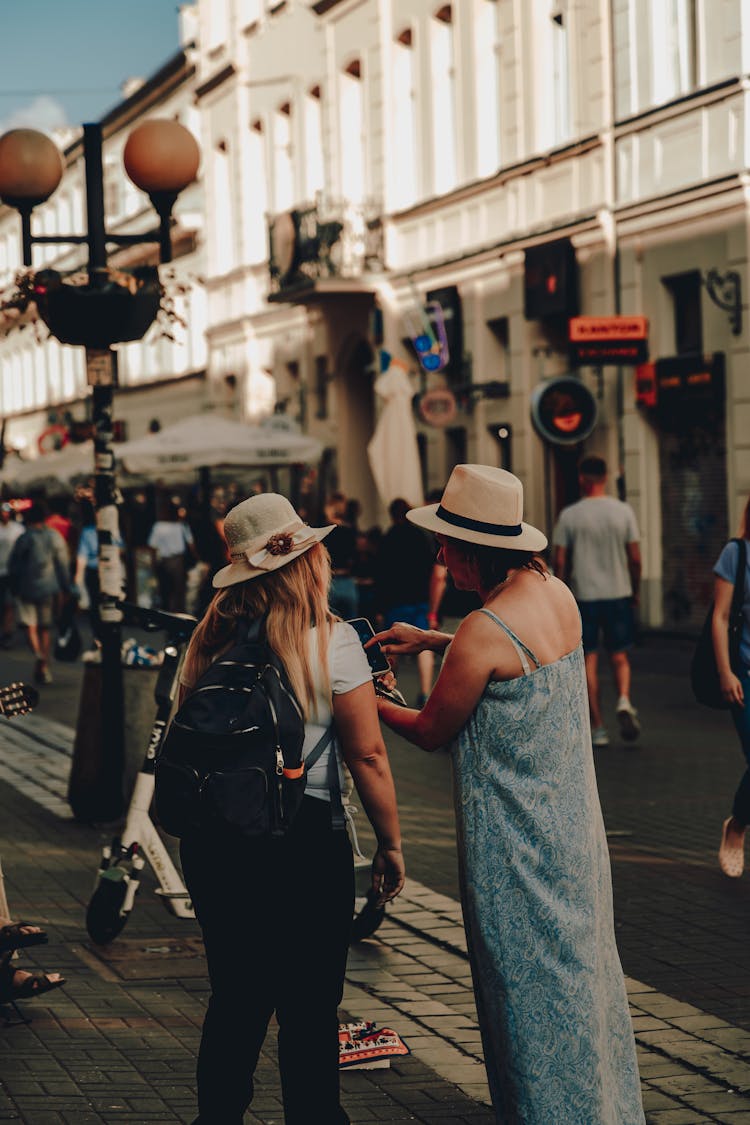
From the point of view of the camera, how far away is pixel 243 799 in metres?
4.25

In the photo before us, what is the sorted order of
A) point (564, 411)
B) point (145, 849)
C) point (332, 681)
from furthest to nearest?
point (564, 411)
point (145, 849)
point (332, 681)

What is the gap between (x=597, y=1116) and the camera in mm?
4266

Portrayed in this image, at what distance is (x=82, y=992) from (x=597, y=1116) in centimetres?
302

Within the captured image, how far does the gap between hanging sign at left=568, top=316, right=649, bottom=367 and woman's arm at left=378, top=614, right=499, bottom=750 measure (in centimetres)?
1910

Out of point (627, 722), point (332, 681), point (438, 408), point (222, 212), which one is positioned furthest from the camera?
point (222, 212)

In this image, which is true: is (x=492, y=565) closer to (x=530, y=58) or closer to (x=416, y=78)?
(x=530, y=58)

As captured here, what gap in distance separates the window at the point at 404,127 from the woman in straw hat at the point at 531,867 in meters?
27.7

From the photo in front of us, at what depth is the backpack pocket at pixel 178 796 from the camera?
429 cm

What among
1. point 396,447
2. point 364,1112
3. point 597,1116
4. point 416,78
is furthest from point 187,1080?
point 416,78

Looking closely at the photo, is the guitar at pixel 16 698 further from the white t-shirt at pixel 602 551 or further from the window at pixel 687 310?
the window at pixel 687 310

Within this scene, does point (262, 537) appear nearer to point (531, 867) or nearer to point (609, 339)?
point (531, 867)

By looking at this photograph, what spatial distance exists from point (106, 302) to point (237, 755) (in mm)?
6931

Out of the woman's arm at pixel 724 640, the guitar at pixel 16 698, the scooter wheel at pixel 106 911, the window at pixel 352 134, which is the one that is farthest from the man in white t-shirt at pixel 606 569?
the window at pixel 352 134

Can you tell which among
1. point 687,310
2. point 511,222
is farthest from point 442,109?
point 687,310
